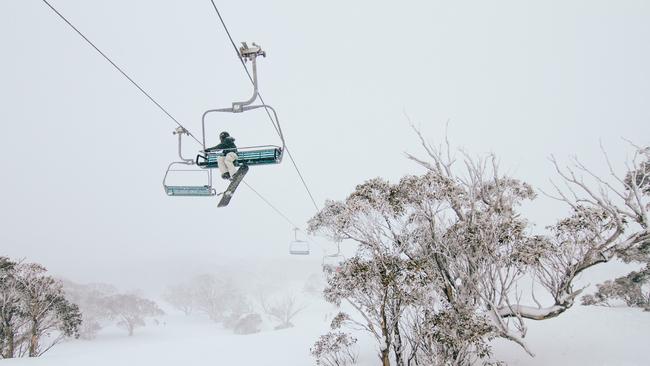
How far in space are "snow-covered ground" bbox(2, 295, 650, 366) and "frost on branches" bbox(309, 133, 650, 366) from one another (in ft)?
7.03

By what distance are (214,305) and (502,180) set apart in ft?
164

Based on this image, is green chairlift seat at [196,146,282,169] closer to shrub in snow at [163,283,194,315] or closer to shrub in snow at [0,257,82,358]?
shrub in snow at [0,257,82,358]

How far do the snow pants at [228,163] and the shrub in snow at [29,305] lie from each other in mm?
17377

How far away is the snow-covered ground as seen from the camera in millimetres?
9484

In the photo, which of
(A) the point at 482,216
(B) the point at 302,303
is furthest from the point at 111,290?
(A) the point at 482,216

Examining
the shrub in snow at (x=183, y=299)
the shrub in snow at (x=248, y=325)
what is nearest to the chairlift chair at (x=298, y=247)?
the shrub in snow at (x=248, y=325)

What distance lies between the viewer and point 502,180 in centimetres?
1138

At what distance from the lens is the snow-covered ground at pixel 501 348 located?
A: 9.48 metres

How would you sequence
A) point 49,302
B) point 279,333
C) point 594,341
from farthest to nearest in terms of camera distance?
1. point 279,333
2. point 49,302
3. point 594,341

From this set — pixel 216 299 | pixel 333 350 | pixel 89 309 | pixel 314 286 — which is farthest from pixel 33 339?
pixel 314 286

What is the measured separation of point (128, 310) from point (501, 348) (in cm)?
4042

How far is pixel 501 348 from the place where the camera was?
1081cm

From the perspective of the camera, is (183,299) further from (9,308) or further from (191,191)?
(191,191)

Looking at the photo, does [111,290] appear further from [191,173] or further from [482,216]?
[482,216]
